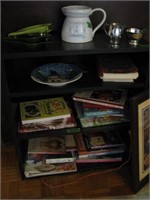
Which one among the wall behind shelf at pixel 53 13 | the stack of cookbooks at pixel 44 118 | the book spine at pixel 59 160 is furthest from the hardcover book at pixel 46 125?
the book spine at pixel 59 160

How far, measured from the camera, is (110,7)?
129cm

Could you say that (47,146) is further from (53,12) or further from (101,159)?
(53,12)

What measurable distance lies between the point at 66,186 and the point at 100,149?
27 centimetres

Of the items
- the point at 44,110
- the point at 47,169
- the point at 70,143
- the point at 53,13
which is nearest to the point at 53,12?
the point at 53,13

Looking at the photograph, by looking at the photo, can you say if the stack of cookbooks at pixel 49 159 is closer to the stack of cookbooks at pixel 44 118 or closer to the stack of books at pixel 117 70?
the stack of cookbooks at pixel 44 118

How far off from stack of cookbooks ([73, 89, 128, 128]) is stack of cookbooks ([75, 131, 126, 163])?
0.61ft

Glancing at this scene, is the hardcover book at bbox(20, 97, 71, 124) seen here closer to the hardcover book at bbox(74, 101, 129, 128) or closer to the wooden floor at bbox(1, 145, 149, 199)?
the hardcover book at bbox(74, 101, 129, 128)

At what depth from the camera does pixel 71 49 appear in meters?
1.06

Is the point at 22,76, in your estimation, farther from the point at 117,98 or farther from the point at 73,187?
the point at 73,187

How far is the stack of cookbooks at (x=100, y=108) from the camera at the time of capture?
1.25 metres

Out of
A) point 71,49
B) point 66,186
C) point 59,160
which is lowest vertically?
point 66,186

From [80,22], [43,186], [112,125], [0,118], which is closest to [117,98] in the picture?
[112,125]

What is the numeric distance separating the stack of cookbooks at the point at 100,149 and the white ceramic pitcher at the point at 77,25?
57cm

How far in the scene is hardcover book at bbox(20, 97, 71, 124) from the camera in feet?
3.96
